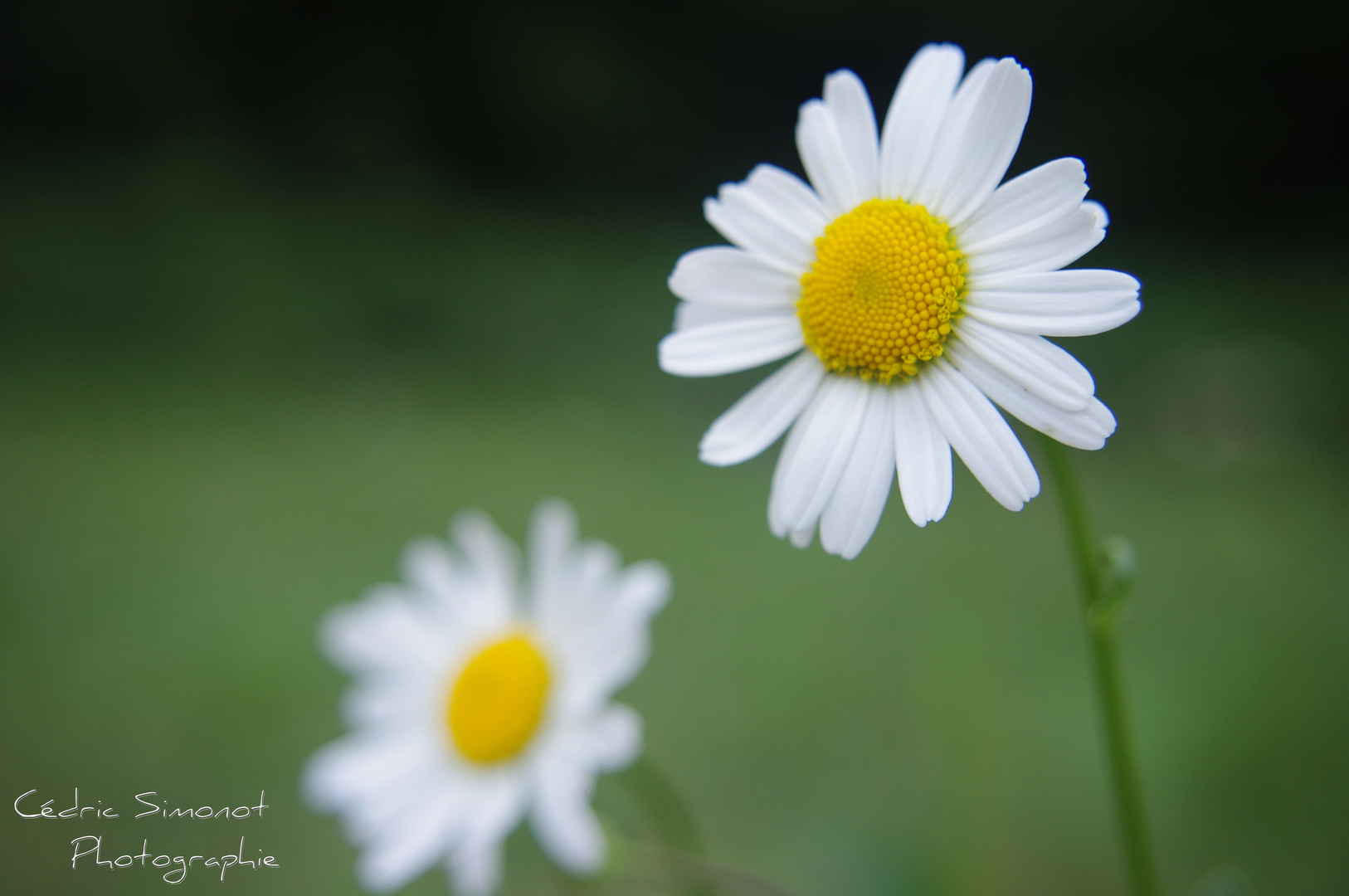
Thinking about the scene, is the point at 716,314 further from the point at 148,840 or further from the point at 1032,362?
the point at 148,840

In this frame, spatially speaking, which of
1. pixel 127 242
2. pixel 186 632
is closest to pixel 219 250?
pixel 127 242

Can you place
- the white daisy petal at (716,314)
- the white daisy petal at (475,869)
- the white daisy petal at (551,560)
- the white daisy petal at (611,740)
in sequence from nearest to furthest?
1. the white daisy petal at (716,314)
2. the white daisy petal at (611,740)
3. the white daisy petal at (475,869)
4. the white daisy petal at (551,560)

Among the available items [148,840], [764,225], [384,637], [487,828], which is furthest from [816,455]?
[148,840]

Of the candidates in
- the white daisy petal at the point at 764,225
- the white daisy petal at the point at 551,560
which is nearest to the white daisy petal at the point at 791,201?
the white daisy petal at the point at 764,225

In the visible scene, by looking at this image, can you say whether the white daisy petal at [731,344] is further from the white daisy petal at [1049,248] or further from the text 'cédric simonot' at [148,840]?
the text 'cédric simonot' at [148,840]

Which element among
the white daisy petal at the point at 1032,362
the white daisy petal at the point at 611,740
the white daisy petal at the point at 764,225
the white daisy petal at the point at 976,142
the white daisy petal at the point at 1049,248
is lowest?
the white daisy petal at the point at 611,740

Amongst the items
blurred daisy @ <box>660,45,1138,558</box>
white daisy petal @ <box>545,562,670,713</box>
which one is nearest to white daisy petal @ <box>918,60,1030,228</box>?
blurred daisy @ <box>660,45,1138,558</box>

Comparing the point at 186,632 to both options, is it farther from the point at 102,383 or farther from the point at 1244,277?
the point at 1244,277
